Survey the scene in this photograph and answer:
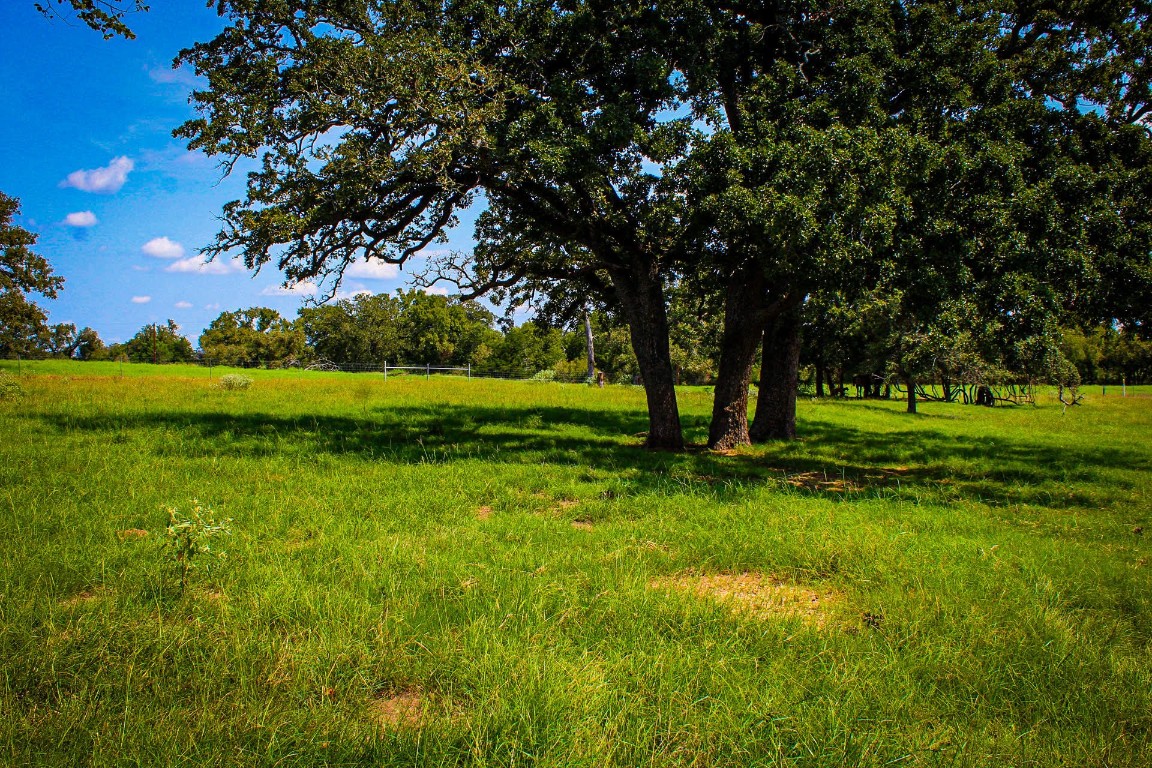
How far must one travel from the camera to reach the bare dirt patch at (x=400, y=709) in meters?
2.60

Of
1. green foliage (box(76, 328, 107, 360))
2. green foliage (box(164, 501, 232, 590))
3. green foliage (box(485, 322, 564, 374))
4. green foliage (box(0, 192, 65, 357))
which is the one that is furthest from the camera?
green foliage (box(76, 328, 107, 360))

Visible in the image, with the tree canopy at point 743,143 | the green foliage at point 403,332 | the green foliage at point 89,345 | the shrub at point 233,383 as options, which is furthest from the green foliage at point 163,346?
the tree canopy at point 743,143

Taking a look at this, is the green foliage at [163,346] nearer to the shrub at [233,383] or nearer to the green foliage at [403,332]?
the green foliage at [403,332]

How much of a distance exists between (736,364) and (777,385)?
255cm

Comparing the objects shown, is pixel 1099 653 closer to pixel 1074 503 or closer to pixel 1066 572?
pixel 1066 572

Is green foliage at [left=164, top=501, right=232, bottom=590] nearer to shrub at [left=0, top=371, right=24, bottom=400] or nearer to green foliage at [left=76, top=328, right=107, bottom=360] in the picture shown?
shrub at [left=0, top=371, right=24, bottom=400]

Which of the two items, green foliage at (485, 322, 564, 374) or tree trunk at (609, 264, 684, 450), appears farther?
green foliage at (485, 322, 564, 374)

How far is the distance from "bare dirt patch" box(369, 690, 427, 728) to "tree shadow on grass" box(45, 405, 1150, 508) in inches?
191

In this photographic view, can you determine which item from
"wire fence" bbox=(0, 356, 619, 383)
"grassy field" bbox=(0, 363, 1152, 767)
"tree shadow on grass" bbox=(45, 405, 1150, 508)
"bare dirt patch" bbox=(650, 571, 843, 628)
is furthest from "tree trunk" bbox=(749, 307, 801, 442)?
"wire fence" bbox=(0, 356, 619, 383)

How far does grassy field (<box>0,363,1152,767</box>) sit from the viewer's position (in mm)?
2508

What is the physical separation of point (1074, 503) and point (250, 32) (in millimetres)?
16450

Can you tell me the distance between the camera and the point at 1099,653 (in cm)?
347

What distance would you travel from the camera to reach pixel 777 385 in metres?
14.6

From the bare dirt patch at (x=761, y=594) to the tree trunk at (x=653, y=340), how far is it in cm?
759
